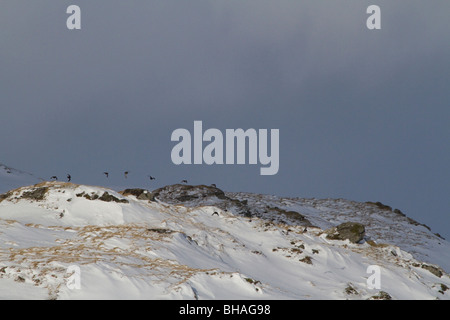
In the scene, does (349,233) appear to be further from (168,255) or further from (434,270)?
(168,255)

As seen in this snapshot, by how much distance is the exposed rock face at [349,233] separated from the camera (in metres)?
28.7

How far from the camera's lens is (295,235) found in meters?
27.2

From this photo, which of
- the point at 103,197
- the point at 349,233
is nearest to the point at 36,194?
the point at 103,197

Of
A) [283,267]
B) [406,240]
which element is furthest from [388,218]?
[283,267]

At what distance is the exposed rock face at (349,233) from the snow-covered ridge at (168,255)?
1.35ft

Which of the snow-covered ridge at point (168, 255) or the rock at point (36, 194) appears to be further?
the rock at point (36, 194)

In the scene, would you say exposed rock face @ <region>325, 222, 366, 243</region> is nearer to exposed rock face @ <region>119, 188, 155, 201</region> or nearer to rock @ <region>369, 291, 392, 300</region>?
rock @ <region>369, 291, 392, 300</region>

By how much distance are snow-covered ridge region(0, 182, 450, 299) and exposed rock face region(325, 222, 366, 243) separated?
411mm

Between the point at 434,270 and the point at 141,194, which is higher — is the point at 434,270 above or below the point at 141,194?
below

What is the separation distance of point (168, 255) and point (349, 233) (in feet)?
49.5

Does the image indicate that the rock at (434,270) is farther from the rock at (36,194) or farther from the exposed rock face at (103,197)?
the rock at (36,194)

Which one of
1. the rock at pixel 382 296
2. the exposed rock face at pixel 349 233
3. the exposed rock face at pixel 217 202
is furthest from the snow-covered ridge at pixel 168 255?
the exposed rock face at pixel 217 202

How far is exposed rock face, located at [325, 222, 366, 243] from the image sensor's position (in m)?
28.7

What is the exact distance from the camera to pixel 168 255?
765 inches
